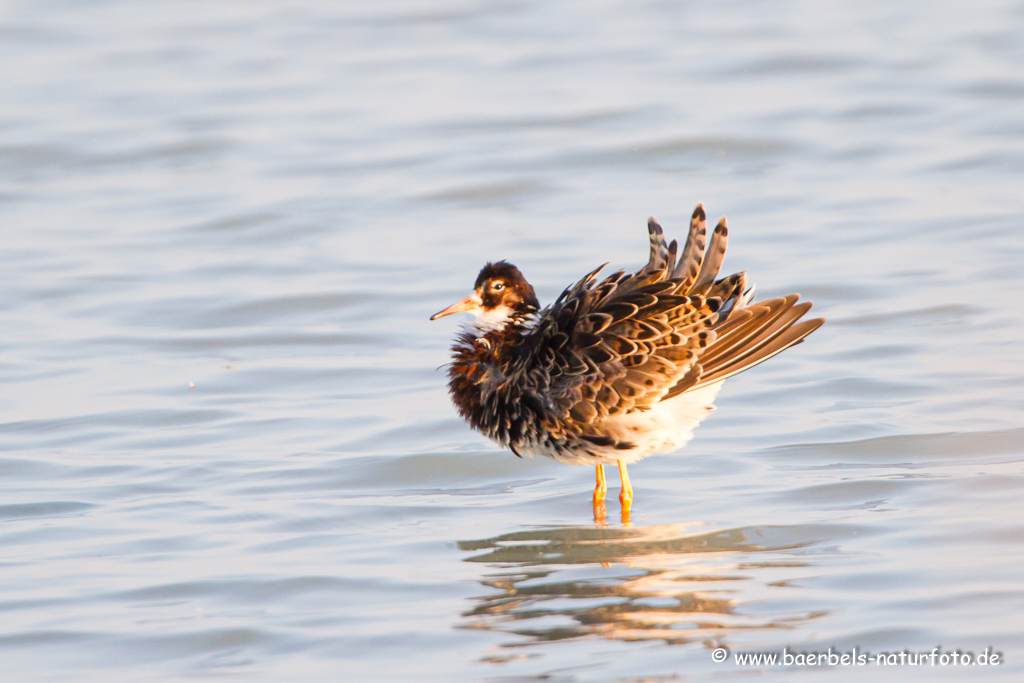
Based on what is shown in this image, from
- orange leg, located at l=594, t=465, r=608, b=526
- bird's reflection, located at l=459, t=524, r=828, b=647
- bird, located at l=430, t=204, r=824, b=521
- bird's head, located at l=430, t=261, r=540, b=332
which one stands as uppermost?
bird's head, located at l=430, t=261, r=540, b=332

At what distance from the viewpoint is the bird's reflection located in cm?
645

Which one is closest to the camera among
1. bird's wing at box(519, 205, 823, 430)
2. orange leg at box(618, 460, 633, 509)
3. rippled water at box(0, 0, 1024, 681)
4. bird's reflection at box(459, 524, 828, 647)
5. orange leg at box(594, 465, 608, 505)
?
bird's reflection at box(459, 524, 828, 647)

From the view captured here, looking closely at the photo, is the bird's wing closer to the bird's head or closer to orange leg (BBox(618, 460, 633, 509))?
the bird's head

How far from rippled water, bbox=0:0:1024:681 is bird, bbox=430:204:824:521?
56cm

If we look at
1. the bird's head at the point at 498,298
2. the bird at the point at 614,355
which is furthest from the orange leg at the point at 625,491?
the bird's head at the point at 498,298

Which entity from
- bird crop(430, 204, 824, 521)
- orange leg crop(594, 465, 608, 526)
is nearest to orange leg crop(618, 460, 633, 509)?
bird crop(430, 204, 824, 521)

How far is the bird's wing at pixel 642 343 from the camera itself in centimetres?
809

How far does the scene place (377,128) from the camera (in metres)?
19.2

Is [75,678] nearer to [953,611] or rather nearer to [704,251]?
[953,611]

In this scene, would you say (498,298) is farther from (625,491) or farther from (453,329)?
(453,329)

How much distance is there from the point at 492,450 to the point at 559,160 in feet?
27.8

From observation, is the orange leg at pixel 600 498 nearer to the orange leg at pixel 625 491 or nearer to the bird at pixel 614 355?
the bird at pixel 614 355

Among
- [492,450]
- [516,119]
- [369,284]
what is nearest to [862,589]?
[492,450]

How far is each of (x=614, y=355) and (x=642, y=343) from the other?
183mm
